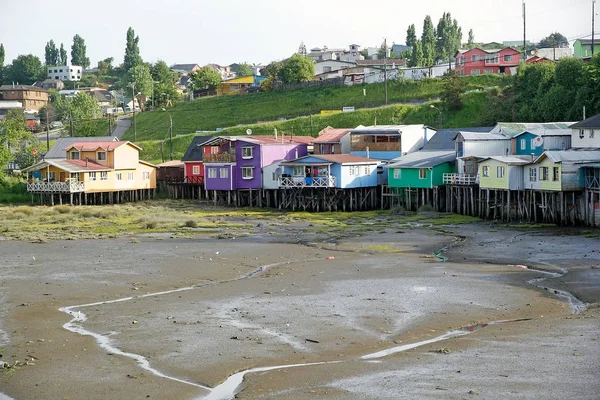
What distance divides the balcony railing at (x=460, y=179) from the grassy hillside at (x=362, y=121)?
27.5 metres

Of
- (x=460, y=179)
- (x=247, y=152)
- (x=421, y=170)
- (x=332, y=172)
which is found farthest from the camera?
(x=247, y=152)

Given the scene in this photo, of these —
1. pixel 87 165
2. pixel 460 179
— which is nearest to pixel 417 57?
pixel 87 165

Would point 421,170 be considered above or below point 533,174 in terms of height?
above

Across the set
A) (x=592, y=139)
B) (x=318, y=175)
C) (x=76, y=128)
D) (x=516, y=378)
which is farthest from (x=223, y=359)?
(x=76, y=128)

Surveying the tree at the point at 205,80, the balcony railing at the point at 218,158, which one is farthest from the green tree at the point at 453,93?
the tree at the point at 205,80

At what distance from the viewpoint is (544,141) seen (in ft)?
211

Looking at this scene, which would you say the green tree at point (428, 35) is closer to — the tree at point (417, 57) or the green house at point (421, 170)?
the tree at point (417, 57)

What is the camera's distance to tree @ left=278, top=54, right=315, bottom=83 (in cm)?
12775

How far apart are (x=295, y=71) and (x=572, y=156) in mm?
75308

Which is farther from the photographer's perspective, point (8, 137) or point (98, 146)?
point (8, 137)

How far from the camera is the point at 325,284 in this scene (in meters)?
35.5

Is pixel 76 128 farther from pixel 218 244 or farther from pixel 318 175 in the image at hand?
pixel 218 244

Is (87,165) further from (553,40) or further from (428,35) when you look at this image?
(553,40)

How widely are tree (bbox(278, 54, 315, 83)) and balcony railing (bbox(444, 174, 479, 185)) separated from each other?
213 feet
